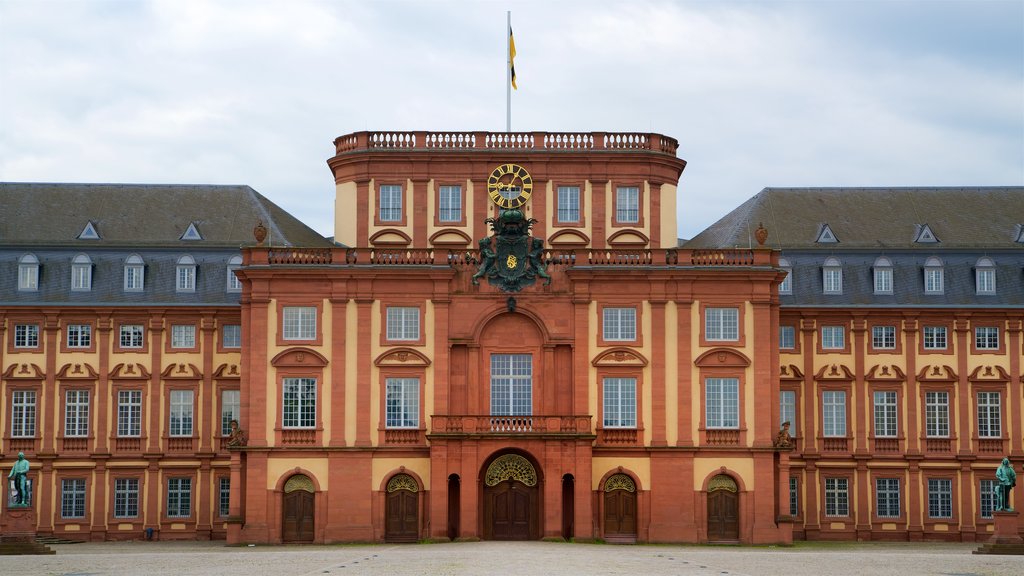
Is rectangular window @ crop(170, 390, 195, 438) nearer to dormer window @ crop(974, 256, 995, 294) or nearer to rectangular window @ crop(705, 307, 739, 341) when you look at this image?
rectangular window @ crop(705, 307, 739, 341)

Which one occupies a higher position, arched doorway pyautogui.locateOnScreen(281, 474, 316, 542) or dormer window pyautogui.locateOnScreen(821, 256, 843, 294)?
dormer window pyautogui.locateOnScreen(821, 256, 843, 294)

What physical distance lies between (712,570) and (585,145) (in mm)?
28668

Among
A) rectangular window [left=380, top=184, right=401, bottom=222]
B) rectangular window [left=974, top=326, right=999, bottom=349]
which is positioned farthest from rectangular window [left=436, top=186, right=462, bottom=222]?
rectangular window [left=974, top=326, right=999, bottom=349]

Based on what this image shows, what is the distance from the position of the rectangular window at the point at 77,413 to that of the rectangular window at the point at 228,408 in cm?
650

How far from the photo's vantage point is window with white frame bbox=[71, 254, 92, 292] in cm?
7806

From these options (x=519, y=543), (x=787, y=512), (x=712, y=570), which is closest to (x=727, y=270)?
(x=787, y=512)

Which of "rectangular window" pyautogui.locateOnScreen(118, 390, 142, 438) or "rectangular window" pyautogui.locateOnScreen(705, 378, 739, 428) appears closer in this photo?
"rectangular window" pyautogui.locateOnScreen(705, 378, 739, 428)

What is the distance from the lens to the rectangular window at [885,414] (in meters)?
77.4

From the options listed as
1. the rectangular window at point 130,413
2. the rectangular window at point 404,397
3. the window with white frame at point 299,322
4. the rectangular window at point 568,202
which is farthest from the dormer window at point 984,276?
the rectangular window at point 130,413

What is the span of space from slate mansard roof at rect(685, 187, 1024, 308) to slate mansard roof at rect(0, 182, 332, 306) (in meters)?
25.0

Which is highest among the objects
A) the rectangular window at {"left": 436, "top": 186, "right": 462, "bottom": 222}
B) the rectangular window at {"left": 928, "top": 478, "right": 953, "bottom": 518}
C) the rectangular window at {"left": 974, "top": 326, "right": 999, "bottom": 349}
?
the rectangular window at {"left": 436, "top": 186, "right": 462, "bottom": 222}

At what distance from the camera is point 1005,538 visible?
62656 millimetres

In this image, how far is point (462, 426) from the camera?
2675 inches

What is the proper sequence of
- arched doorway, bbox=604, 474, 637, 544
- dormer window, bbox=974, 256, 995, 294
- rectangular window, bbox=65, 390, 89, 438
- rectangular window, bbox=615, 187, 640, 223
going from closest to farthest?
arched doorway, bbox=604, 474, 637, 544, rectangular window, bbox=615, 187, 640, 223, rectangular window, bbox=65, 390, 89, 438, dormer window, bbox=974, 256, 995, 294
